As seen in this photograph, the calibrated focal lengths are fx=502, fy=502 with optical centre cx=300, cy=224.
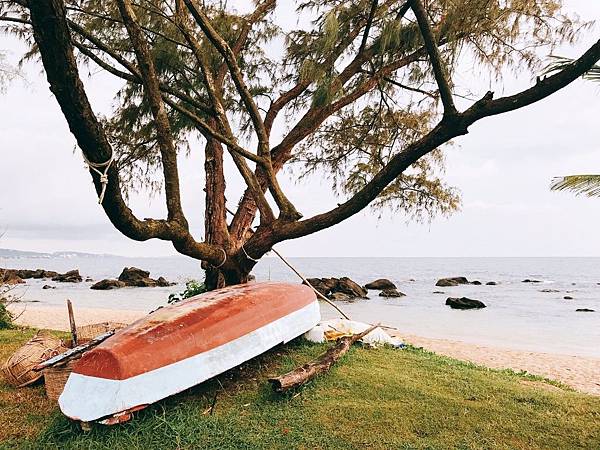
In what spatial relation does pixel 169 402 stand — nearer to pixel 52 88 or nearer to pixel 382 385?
pixel 382 385

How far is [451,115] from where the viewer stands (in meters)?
3.23

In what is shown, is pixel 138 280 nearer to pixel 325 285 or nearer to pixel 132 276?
pixel 132 276

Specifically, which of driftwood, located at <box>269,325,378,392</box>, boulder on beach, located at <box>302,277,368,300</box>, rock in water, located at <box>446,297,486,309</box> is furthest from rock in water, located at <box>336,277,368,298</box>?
driftwood, located at <box>269,325,378,392</box>

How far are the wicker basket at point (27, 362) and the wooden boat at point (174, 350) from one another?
1013 millimetres

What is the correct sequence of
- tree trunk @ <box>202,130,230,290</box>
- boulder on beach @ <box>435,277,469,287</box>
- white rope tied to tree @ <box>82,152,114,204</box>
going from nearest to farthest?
white rope tied to tree @ <box>82,152,114,204</box>, tree trunk @ <box>202,130,230,290</box>, boulder on beach @ <box>435,277,469,287</box>

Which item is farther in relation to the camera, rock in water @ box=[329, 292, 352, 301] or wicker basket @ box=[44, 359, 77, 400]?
rock in water @ box=[329, 292, 352, 301]

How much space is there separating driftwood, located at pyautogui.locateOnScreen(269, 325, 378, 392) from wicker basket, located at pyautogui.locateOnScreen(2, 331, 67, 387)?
1992 millimetres

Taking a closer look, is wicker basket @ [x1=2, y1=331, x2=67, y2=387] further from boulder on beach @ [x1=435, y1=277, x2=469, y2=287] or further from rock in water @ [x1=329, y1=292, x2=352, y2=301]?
boulder on beach @ [x1=435, y1=277, x2=469, y2=287]

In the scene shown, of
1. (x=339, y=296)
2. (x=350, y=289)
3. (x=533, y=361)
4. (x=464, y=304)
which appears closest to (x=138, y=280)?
(x=350, y=289)

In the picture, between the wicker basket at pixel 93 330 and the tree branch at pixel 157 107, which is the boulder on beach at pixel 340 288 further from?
the tree branch at pixel 157 107

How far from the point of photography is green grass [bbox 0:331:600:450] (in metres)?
2.97

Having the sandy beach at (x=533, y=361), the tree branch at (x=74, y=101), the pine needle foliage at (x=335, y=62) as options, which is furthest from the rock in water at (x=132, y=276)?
the tree branch at (x=74, y=101)

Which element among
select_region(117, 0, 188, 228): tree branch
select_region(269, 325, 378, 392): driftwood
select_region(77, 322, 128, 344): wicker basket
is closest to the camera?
select_region(117, 0, 188, 228): tree branch

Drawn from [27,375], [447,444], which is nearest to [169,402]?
[27,375]
